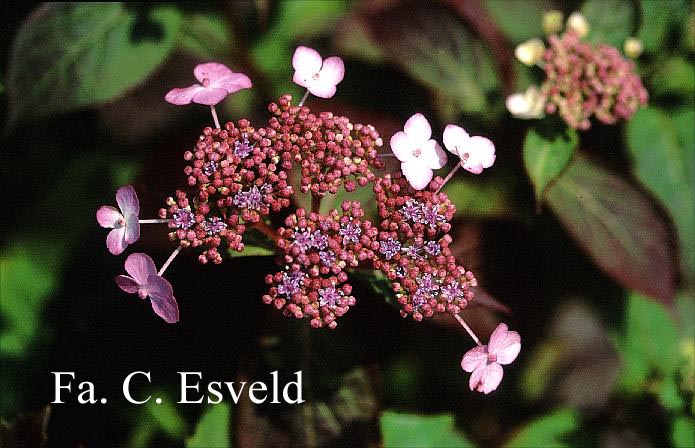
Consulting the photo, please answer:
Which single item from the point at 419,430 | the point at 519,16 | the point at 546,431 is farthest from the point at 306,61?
the point at 546,431

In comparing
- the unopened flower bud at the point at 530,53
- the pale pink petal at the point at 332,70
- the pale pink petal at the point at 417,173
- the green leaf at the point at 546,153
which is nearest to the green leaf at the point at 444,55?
the unopened flower bud at the point at 530,53

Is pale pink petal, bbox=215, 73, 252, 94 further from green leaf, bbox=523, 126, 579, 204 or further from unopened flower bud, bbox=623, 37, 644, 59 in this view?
unopened flower bud, bbox=623, 37, 644, 59

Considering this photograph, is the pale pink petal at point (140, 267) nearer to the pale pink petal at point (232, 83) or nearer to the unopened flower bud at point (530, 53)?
the pale pink petal at point (232, 83)

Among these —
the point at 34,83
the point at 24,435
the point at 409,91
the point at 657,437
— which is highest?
the point at 409,91

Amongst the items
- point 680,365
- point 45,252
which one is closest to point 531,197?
point 680,365

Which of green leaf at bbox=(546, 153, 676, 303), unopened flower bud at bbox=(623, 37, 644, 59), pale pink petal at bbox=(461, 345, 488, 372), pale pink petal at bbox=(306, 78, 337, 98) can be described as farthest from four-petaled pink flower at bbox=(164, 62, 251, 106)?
unopened flower bud at bbox=(623, 37, 644, 59)

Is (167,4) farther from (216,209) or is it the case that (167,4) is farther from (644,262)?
(644,262)
